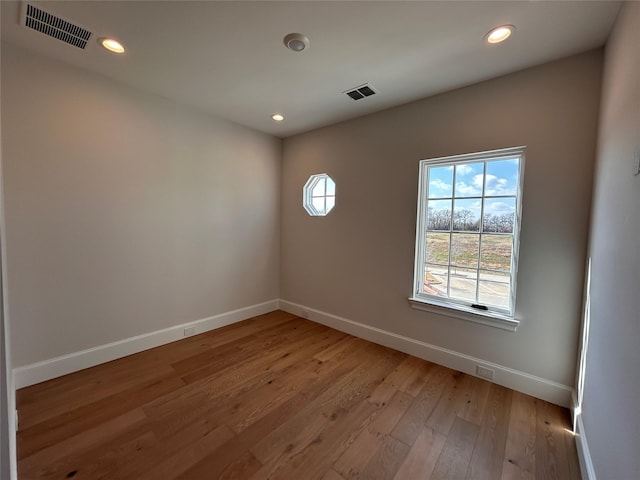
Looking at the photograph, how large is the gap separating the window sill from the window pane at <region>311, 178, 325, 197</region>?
1.82 m

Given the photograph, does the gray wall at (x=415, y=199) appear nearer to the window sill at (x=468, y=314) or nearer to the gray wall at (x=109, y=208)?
the window sill at (x=468, y=314)

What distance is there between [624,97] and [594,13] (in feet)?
2.04

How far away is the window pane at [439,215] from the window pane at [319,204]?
142 centimetres

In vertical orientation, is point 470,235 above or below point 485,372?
above

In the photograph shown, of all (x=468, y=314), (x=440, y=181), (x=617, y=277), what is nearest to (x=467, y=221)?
(x=440, y=181)

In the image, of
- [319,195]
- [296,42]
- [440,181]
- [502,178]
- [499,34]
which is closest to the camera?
[499,34]

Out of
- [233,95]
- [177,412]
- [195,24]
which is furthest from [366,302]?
[195,24]

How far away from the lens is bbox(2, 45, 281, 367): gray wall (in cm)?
204

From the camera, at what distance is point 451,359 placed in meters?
2.47

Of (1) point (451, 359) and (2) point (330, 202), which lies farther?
(2) point (330, 202)

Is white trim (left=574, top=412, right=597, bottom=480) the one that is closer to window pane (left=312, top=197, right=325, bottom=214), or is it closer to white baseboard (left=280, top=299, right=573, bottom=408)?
white baseboard (left=280, top=299, right=573, bottom=408)

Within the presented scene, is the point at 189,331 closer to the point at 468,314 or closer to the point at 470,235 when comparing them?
the point at 468,314

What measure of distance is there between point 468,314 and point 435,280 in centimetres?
43

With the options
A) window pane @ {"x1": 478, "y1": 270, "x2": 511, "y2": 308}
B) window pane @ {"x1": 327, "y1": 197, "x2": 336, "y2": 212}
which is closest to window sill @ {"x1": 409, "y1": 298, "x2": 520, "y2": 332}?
window pane @ {"x1": 478, "y1": 270, "x2": 511, "y2": 308}
